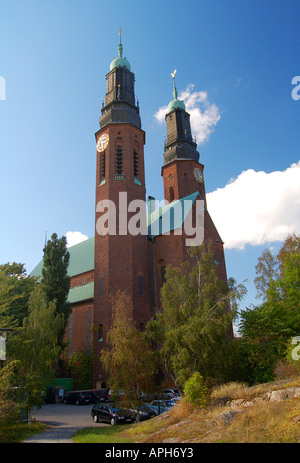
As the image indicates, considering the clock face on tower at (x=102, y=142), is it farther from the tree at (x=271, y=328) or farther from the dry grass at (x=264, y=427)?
the dry grass at (x=264, y=427)

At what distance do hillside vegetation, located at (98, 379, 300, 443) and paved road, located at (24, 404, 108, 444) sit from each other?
2521mm

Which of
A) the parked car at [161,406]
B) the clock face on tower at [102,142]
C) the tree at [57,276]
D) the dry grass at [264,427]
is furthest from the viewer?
the clock face on tower at [102,142]

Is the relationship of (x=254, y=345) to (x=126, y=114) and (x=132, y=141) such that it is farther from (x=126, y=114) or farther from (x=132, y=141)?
(x=126, y=114)

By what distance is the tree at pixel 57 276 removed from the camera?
3089 cm

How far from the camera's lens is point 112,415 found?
18469 mm

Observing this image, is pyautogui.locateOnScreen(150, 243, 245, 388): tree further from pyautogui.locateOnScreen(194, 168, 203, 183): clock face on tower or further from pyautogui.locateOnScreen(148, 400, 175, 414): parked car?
pyautogui.locateOnScreen(194, 168, 203, 183): clock face on tower

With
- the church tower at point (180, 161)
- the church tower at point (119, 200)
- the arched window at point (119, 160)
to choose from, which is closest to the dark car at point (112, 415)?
the church tower at point (119, 200)

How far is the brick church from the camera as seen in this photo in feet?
103

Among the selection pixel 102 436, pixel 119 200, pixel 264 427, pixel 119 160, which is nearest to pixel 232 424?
pixel 264 427

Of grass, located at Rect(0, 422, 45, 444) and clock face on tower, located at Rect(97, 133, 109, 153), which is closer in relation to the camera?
grass, located at Rect(0, 422, 45, 444)

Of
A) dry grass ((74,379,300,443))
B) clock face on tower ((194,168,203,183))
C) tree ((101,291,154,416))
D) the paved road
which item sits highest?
clock face on tower ((194,168,203,183))

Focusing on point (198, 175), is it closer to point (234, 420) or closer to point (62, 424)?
point (62, 424)

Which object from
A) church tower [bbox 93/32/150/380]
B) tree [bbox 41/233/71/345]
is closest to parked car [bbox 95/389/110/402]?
church tower [bbox 93/32/150/380]
